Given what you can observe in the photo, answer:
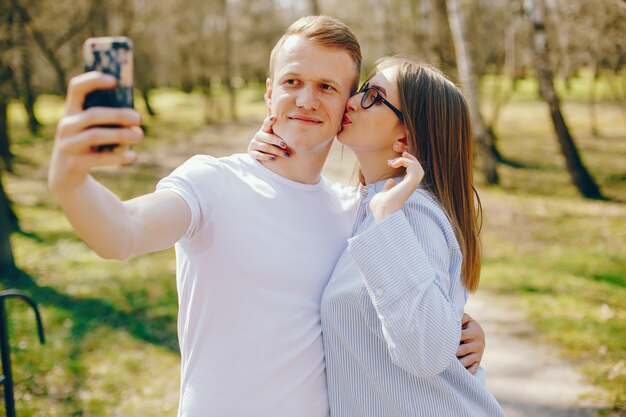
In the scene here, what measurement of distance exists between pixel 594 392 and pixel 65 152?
459cm

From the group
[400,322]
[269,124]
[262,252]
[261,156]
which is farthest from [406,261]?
[269,124]

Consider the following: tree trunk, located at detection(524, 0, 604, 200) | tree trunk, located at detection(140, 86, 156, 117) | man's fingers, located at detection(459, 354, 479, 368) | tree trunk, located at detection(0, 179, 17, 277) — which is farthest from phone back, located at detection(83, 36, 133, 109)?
tree trunk, located at detection(140, 86, 156, 117)

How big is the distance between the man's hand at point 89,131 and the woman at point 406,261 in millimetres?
915

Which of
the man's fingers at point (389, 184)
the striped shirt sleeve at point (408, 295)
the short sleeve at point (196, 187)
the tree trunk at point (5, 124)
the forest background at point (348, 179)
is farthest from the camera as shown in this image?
the tree trunk at point (5, 124)

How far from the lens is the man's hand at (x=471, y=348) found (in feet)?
7.42

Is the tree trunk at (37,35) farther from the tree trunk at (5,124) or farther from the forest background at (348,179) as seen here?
the tree trunk at (5,124)

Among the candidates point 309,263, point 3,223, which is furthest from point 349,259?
point 3,223

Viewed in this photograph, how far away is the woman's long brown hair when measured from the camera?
2.21 m

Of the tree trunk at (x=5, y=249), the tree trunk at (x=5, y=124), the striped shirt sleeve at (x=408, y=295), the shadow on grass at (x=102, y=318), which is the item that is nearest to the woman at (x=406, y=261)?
the striped shirt sleeve at (x=408, y=295)

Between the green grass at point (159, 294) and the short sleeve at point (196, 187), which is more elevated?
the short sleeve at point (196, 187)

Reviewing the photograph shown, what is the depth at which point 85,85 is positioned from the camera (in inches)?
42.6

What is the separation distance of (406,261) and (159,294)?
19.6ft

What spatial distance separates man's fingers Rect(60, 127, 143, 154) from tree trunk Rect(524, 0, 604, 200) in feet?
37.3

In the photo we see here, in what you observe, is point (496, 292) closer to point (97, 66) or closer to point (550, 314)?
point (550, 314)
